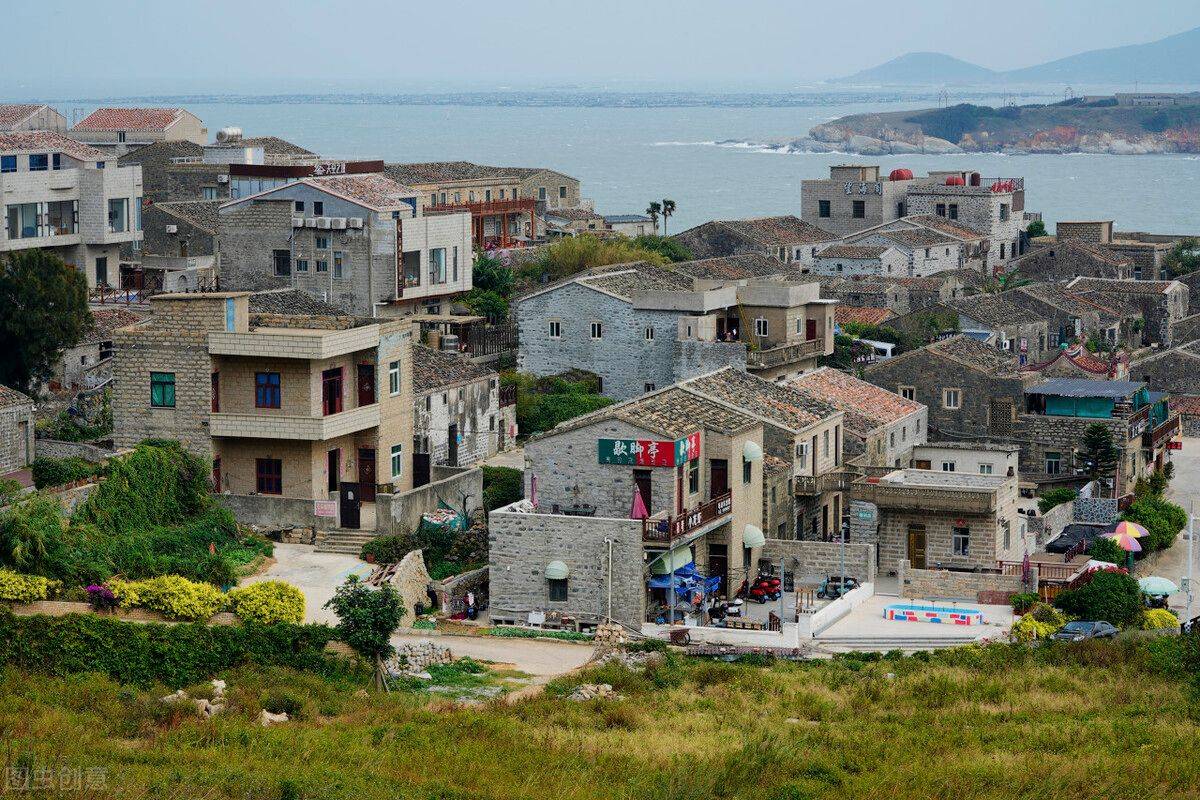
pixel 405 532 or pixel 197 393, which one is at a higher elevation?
pixel 197 393

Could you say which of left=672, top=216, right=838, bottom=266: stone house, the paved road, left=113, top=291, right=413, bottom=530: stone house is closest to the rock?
left=113, top=291, right=413, bottom=530: stone house

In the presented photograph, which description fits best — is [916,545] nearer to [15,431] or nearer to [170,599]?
[170,599]

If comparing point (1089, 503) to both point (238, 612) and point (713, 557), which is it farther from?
point (238, 612)

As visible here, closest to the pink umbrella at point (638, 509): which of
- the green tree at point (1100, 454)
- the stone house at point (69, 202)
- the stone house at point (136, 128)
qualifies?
the green tree at point (1100, 454)

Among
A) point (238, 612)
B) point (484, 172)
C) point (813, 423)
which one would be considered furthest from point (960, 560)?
point (484, 172)

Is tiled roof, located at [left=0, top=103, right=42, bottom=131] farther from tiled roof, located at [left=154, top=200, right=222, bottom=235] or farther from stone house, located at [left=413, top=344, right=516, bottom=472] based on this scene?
stone house, located at [left=413, top=344, right=516, bottom=472]

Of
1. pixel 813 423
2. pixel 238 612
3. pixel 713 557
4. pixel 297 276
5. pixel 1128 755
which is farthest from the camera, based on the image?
pixel 297 276
